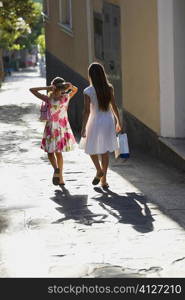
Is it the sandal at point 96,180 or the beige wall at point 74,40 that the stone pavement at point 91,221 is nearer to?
the sandal at point 96,180

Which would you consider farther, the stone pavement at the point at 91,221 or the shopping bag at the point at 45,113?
the shopping bag at the point at 45,113

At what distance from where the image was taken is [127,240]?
716 cm

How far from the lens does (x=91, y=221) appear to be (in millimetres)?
7953

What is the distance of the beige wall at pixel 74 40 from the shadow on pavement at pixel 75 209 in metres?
9.20

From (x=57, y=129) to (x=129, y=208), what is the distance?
216cm

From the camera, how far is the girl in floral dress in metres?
10.1

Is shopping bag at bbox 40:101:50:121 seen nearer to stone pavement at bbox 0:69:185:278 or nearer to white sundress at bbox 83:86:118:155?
white sundress at bbox 83:86:118:155

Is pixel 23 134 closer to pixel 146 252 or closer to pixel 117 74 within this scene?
pixel 117 74

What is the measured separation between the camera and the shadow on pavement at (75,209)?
8039 mm

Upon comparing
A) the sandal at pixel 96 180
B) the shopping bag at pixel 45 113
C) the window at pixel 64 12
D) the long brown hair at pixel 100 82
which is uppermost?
the window at pixel 64 12

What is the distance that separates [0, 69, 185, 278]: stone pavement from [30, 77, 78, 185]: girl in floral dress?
0.35 m

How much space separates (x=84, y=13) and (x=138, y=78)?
18.3 ft

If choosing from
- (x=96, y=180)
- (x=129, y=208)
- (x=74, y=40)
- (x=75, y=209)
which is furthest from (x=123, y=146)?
(x=74, y=40)

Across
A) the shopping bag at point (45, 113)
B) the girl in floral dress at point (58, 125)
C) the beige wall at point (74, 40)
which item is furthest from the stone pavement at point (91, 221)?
the beige wall at point (74, 40)
